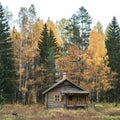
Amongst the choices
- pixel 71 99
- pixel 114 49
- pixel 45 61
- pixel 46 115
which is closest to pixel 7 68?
pixel 45 61

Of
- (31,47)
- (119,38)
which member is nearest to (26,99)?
(31,47)

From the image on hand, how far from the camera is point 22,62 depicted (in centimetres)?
5491

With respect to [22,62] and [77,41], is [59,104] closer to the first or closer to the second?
[22,62]

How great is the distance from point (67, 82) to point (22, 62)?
8.41 metres

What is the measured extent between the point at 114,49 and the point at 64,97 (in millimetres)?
19246

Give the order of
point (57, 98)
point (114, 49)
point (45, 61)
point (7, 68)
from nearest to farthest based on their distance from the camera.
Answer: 1. point (57, 98)
2. point (7, 68)
3. point (45, 61)
4. point (114, 49)

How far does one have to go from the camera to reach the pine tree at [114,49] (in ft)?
209

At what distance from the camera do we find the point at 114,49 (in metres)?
66.2

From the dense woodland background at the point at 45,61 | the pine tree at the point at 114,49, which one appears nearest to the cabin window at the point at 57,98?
the dense woodland background at the point at 45,61

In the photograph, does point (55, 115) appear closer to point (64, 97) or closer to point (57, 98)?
point (64, 97)

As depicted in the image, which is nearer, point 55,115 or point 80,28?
point 55,115

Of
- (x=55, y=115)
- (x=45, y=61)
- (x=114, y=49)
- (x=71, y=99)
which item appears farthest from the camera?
(x=114, y=49)

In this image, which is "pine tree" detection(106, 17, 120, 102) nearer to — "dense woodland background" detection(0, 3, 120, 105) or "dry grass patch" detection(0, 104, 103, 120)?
"dense woodland background" detection(0, 3, 120, 105)

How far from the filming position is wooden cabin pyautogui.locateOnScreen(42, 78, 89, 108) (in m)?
50.8
